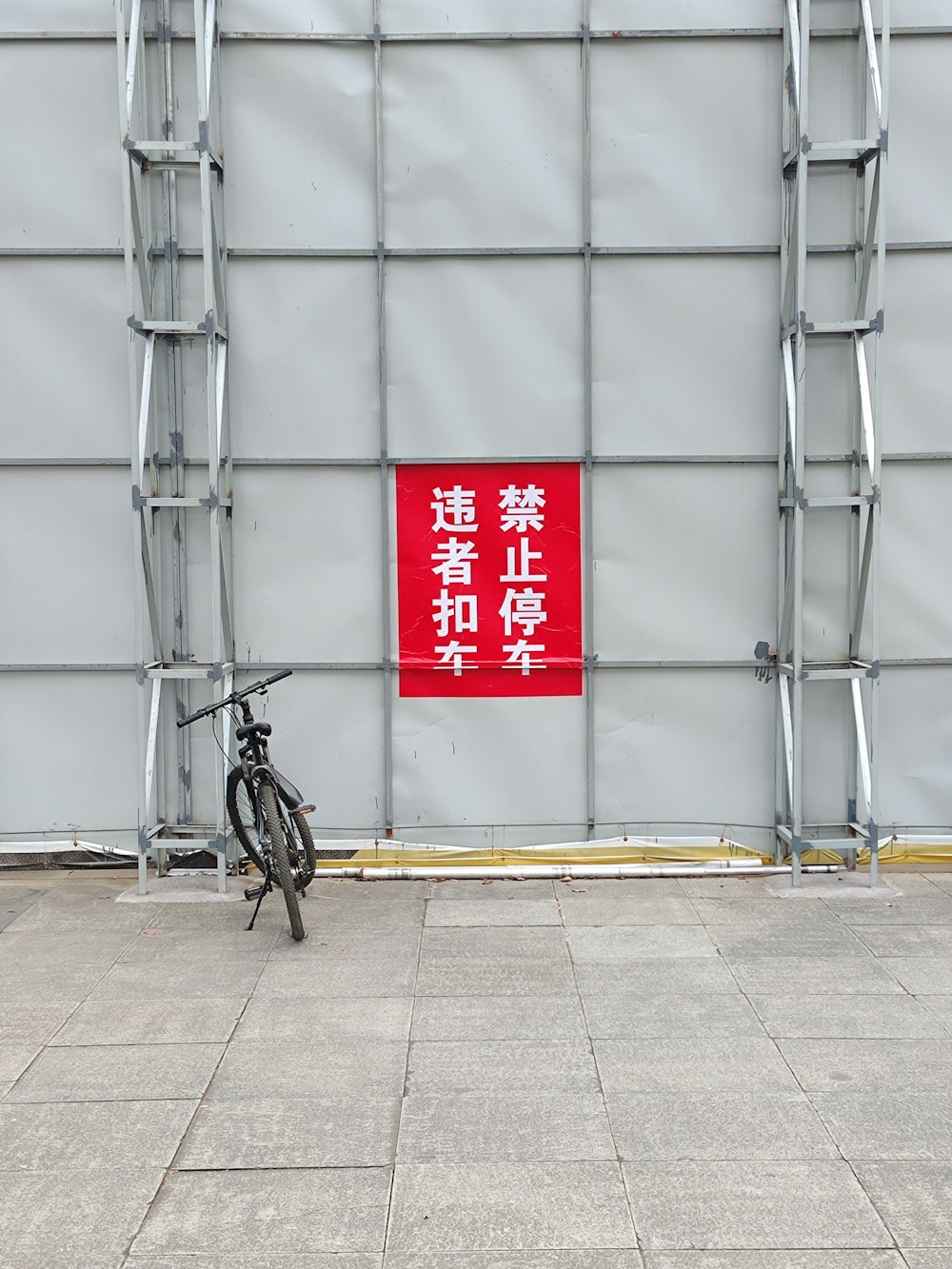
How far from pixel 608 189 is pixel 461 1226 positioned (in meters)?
6.32

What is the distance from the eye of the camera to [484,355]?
8047 millimetres

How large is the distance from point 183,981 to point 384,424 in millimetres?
3750

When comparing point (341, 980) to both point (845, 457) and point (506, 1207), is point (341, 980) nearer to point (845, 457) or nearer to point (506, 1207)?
point (506, 1207)

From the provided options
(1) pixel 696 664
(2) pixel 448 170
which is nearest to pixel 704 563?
(1) pixel 696 664

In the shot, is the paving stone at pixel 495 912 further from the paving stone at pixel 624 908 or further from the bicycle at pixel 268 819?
the bicycle at pixel 268 819

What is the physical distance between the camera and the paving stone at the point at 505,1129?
4.41 meters

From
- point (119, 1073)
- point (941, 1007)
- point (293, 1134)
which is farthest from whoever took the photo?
point (941, 1007)

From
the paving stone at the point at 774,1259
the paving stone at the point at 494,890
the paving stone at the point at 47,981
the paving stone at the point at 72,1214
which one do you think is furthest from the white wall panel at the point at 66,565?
the paving stone at the point at 774,1259

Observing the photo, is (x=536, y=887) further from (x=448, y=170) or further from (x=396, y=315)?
(x=448, y=170)

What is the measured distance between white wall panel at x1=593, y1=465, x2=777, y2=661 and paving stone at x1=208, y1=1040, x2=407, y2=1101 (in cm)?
364

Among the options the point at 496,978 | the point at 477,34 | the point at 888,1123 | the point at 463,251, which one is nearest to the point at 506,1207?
the point at 888,1123

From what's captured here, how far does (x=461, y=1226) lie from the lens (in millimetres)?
3963

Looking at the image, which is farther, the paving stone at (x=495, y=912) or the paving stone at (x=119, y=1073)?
the paving stone at (x=495, y=912)

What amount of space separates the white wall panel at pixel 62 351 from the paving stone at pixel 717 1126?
217 inches
